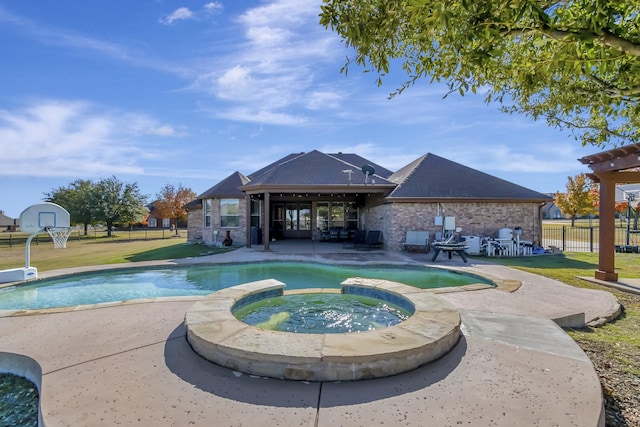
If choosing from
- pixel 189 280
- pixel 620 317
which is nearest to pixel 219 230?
pixel 189 280

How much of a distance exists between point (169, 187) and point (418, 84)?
123 feet

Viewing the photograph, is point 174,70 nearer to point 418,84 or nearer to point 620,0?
point 418,84

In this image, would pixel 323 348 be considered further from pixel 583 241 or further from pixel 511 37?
pixel 583 241

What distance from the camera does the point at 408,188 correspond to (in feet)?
48.1

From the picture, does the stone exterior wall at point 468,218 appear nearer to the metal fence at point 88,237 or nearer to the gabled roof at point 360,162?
the gabled roof at point 360,162

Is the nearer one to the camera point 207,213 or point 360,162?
point 207,213

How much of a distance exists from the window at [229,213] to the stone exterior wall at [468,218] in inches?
333

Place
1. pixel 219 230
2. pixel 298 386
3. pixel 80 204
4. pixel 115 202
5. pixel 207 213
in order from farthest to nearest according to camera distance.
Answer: pixel 115 202
pixel 80 204
pixel 207 213
pixel 219 230
pixel 298 386

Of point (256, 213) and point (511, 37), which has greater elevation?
point (511, 37)

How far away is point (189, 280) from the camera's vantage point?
9.59 m

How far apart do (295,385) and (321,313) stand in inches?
113

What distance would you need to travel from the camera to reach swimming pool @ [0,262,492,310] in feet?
25.3

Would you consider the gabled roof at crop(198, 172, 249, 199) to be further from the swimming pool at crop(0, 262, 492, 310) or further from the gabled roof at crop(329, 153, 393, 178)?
the gabled roof at crop(329, 153, 393, 178)

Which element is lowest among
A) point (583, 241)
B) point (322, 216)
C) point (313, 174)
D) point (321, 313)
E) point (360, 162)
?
point (583, 241)
